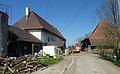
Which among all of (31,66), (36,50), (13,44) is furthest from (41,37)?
(31,66)

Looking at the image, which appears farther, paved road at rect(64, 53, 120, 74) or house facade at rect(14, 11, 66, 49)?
house facade at rect(14, 11, 66, 49)

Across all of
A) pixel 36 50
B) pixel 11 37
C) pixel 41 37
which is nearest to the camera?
pixel 11 37

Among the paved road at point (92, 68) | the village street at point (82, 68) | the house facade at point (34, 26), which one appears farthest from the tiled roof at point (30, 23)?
the village street at point (82, 68)

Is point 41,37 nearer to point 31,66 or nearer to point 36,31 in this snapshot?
point 36,31

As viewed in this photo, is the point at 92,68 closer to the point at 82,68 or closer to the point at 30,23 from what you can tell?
the point at 82,68

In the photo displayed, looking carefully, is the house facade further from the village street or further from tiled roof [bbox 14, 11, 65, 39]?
the village street

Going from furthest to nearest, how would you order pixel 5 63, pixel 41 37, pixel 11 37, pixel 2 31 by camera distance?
pixel 41 37, pixel 11 37, pixel 2 31, pixel 5 63

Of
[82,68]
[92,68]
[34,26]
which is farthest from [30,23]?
[92,68]

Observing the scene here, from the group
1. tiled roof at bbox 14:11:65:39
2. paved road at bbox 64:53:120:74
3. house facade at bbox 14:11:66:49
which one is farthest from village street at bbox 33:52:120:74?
tiled roof at bbox 14:11:65:39

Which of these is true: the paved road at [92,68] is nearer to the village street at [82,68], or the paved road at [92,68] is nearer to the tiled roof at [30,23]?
the village street at [82,68]

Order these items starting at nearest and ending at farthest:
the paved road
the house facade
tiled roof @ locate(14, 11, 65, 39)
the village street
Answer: the village street
the paved road
the house facade
tiled roof @ locate(14, 11, 65, 39)

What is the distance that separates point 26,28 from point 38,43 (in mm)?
6219

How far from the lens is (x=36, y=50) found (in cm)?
5794

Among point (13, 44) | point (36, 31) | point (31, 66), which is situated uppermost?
point (36, 31)
